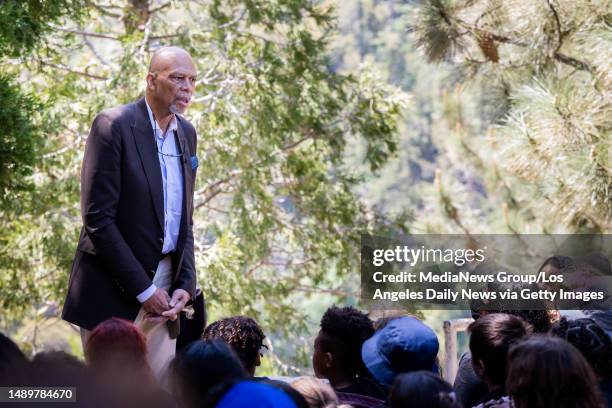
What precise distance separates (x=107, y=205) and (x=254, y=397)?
978 mm

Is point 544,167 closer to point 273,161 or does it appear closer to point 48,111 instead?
point 273,161

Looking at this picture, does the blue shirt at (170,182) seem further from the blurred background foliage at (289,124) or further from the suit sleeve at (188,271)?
the blurred background foliage at (289,124)

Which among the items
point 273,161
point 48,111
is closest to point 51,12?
point 48,111

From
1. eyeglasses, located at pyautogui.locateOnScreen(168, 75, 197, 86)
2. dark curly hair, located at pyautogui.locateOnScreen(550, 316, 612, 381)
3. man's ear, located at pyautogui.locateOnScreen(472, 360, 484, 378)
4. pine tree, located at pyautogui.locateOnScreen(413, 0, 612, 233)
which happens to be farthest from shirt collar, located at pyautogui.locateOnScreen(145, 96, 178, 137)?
pine tree, located at pyautogui.locateOnScreen(413, 0, 612, 233)

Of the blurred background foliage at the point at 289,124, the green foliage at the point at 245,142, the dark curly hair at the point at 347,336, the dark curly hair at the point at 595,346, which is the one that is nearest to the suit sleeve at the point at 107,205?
the dark curly hair at the point at 347,336

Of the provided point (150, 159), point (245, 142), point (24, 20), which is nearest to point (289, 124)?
point (245, 142)

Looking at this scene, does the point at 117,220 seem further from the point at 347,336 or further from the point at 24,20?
the point at 24,20

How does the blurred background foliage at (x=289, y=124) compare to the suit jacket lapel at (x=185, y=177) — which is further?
the blurred background foliage at (x=289, y=124)

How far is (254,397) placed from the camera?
7.86 feet

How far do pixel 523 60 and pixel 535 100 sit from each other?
1.56 m

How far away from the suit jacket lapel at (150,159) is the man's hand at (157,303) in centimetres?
22

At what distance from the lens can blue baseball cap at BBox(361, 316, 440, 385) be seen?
2859 mm

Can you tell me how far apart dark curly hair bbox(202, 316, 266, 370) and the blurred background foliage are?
3388 millimetres

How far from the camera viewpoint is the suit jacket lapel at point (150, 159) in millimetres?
3158
